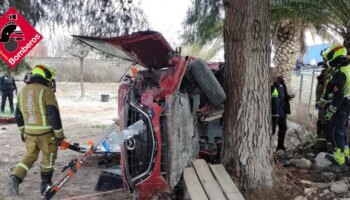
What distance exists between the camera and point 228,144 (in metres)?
3.83

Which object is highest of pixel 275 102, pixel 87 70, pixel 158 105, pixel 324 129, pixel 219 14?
pixel 219 14

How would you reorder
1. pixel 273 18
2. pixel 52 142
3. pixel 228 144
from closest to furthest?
pixel 228 144 < pixel 52 142 < pixel 273 18

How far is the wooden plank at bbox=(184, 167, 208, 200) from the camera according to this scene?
Result: 3119 mm

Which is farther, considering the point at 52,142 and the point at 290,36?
the point at 290,36

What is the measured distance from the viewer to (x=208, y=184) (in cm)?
336

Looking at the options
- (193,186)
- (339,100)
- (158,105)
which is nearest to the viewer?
(193,186)

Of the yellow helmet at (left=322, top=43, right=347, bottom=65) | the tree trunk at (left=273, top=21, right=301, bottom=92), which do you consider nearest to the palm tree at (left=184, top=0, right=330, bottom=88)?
the tree trunk at (left=273, top=21, right=301, bottom=92)

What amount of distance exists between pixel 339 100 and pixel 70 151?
472 cm

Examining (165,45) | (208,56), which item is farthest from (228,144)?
(208,56)

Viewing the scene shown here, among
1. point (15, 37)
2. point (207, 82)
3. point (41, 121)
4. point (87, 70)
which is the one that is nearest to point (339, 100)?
point (207, 82)

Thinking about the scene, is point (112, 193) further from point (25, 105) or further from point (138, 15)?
point (138, 15)

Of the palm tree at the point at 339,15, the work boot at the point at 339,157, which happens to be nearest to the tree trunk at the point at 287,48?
the palm tree at the point at 339,15

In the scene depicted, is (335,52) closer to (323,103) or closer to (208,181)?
(323,103)

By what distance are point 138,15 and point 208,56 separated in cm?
1157
